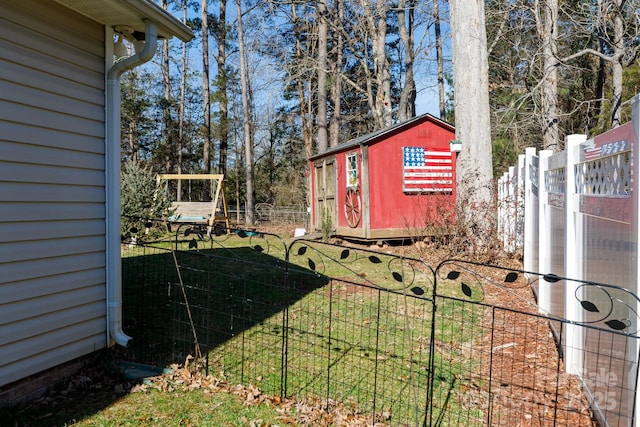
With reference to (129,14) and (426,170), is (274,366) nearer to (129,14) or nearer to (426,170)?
(129,14)

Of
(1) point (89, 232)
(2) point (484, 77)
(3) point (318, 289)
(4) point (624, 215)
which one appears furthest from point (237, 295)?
(2) point (484, 77)

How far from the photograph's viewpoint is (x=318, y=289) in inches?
232

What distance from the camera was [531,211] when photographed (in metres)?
5.43

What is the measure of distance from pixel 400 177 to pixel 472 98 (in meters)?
2.27

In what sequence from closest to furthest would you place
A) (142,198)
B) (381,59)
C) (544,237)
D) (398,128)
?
(544,237) → (142,198) → (398,128) → (381,59)

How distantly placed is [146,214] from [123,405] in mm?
6599

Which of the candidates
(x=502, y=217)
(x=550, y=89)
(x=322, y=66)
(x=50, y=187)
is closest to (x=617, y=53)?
(x=550, y=89)

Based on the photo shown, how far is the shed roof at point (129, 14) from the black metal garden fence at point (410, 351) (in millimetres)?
1546

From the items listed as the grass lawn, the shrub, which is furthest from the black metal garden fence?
the shrub

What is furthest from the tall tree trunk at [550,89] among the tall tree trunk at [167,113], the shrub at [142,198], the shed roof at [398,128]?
the tall tree trunk at [167,113]

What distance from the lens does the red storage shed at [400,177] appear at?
9766mm

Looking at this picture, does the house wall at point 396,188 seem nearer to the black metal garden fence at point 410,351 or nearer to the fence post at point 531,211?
the fence post at point 531,211

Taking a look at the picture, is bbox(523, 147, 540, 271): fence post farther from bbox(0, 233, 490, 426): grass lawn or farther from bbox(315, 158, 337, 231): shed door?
bbox(315, 158, 337, 231): shed door

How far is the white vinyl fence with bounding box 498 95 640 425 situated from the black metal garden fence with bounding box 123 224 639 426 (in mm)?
20
